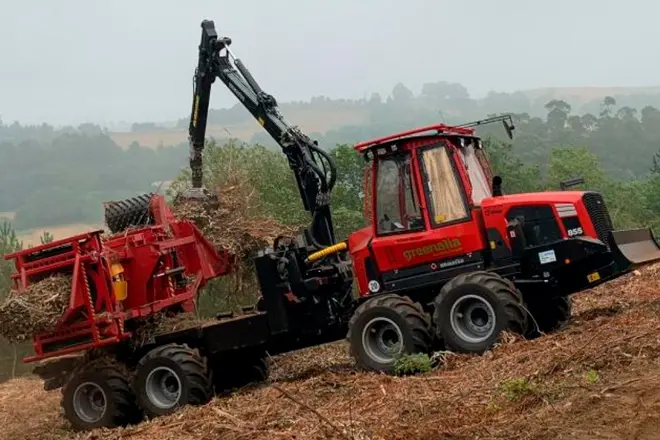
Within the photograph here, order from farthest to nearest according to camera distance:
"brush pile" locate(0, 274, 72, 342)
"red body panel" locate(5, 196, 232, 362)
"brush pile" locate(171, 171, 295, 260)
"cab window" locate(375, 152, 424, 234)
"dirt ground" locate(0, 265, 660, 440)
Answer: "brush pile" locate(171, 171, 295, 260) < "red body panel" locate(5, 196, 232, 362) < "cab window" locate(375, 152, 424, 234) < "brush pile" locate(0, 274, 72, 342) < "dirt ground" locate(0, 265, 660, 440)

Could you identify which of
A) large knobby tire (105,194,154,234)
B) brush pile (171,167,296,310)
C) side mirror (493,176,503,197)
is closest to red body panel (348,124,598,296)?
side mirror (493,176,503,197)

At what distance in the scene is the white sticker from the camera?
9.41 m

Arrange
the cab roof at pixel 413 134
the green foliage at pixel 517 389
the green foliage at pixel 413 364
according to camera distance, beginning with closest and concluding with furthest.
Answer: the green foliage at pixel 517 389 < the green foliage at pixel 413 364 < the cab roof at pixel 413 134

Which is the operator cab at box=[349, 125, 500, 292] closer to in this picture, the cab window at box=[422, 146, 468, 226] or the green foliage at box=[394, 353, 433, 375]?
the cab window at box=[422, 146, 468, 226]

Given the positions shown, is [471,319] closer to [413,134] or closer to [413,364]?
[413,364]

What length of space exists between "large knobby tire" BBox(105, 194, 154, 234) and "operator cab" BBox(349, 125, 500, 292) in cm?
309

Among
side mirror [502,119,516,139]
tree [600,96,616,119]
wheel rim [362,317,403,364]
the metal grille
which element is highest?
tree [600,96,616,119]

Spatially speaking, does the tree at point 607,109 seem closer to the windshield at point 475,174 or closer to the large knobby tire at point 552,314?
the windshield at point 475,174

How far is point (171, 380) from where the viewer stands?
34.7ft

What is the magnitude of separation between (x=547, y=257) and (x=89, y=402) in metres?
6.10

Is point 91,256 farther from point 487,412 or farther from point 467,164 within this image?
point 487,412

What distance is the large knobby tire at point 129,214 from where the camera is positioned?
455 inches

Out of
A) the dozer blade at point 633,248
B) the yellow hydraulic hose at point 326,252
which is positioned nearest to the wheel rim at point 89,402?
the yellow hydraulic hose at point 326,252

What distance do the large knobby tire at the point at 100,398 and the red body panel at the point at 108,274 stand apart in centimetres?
48
